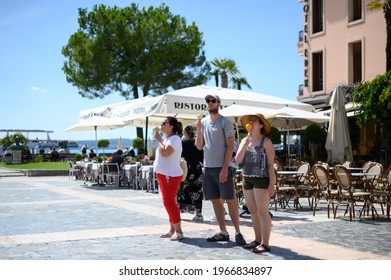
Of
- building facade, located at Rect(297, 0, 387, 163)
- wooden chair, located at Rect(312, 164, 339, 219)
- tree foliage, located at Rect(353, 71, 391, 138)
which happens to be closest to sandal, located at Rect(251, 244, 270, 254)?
wooden chair, located at Rect(312, 164, 339, 219)

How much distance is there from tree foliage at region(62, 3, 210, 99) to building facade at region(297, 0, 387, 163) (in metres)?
7.76

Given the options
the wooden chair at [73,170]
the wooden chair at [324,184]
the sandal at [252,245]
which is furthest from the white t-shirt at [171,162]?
the wooden chair at [73,170]

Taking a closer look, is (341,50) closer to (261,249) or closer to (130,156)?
(130,156)

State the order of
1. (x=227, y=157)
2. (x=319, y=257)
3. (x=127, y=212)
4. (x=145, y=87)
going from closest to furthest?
(x=319, y=257) < (x=227, y=157) < (x=127, y=212) < (x=145, y=87)

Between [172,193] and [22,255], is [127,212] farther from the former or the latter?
[22,255]

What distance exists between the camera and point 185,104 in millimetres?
13344

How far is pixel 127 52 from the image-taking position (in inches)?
1202

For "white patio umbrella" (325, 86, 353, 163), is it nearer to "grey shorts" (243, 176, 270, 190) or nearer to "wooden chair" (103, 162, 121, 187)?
"wooden chair" (103, 162, 121, 187)

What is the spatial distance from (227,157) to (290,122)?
9.53 metres

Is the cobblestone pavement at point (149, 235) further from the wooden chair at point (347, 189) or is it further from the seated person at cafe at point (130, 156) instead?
the seated person at cafe at point (130, 156)

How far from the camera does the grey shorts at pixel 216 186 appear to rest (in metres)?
6.08

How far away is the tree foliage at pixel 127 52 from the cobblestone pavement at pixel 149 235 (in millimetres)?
20025

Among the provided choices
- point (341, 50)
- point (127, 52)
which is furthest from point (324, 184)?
point (127, 52)
